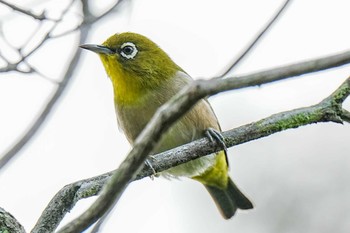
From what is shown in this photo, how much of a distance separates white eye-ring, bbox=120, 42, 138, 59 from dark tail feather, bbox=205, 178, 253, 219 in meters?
1.64

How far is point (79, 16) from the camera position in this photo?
13.9 ft

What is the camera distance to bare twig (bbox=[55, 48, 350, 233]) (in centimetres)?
178

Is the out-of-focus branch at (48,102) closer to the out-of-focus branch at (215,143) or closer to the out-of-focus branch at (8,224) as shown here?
the out-of-focus branch at (215,143)

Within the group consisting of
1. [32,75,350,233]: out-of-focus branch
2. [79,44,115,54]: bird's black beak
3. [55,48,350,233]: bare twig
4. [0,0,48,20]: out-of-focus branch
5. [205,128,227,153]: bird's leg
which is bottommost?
[205,128,227,153]: bird's leg

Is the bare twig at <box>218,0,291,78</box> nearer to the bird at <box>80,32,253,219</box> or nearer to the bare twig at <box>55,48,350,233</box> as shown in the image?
the bird at <box>80,32,253,219</box>

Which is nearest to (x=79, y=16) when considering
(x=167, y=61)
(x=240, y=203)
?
(x=167, y=61)

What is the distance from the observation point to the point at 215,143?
166 inches

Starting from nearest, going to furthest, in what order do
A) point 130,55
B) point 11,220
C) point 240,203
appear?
point 11,220, point 130,55, point 240,203

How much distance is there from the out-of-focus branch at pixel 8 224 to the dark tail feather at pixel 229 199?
3928 millimetres

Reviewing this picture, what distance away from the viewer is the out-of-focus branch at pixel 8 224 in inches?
102

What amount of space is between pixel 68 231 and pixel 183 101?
1.58 feet

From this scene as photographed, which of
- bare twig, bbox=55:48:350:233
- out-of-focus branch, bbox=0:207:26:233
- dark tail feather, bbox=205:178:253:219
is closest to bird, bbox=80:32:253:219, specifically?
dark tail feather, bbox=205:178:253:219

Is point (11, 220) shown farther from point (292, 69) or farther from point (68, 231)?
point (292, 69)

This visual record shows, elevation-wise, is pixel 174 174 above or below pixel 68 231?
below
